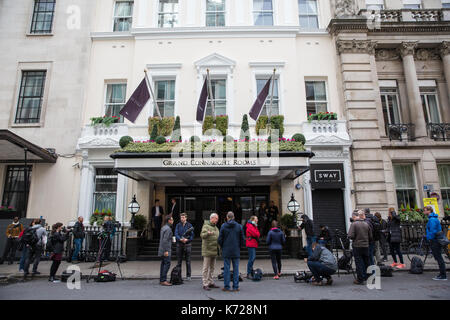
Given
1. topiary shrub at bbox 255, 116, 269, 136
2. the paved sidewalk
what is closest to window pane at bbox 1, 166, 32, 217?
A: the paved sidewalk

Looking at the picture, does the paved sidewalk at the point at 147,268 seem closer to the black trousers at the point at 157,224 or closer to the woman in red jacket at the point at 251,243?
the woman in red jacket at the point at 251,243

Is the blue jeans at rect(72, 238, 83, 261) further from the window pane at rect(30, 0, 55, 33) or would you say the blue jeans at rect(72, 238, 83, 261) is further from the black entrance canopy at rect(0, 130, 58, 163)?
the window pane at rect(30, 0, 55, 33)

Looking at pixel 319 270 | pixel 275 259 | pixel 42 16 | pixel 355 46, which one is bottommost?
pixel 319 270

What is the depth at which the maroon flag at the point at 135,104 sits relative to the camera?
11141 millimetres

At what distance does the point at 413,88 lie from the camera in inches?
575

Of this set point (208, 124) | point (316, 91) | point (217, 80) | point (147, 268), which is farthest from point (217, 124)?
point (147, 268)

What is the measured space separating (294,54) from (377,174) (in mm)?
7642

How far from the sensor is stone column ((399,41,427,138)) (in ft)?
46.9

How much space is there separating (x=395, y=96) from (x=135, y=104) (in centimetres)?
1393

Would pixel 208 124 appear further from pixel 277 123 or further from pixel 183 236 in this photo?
pixel 183 236

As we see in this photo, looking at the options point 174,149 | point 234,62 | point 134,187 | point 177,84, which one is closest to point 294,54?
point 234,62

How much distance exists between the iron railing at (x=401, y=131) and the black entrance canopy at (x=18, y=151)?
1749 cm

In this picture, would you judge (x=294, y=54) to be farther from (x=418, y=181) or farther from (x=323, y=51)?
(x=418, y=181)

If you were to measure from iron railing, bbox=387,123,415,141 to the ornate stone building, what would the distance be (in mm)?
44
